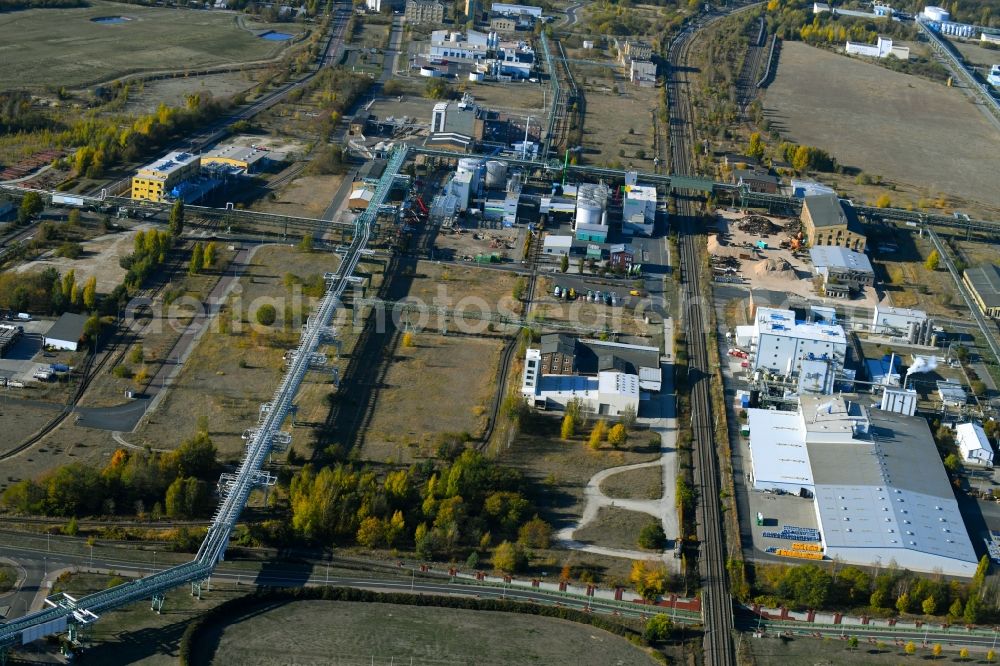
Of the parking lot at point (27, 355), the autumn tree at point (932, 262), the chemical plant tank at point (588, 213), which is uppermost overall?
the chemical plant tank at point (588, 213)

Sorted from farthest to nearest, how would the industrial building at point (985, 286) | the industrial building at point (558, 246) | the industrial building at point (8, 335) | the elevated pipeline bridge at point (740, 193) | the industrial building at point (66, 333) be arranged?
the elevated pipeline bridge at point (740, 193) < the industrial building at point (558, 246) < the industrial building at point (985, 286) < the industrial building at point (66, 333) < the industrial building at point (8, 335)

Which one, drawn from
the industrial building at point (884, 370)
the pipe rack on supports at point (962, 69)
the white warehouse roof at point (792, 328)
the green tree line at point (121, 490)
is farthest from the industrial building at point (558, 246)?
the pipe rack on supports at point (962, 69)

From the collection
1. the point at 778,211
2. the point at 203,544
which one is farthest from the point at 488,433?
the point at 778,211

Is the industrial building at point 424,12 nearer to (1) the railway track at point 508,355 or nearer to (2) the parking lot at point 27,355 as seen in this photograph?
(1) the railway track at point 508,355

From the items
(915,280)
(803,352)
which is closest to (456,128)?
(915,280)

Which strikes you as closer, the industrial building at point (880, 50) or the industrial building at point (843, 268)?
the industrial building at point (843, 268)

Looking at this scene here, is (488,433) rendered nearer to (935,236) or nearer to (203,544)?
(203,544)

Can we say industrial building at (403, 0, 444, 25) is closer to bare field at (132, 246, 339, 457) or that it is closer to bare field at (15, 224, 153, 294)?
bare field at (15, 224, 153, 294)

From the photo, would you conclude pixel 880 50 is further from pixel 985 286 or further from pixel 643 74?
pixel 985 286
